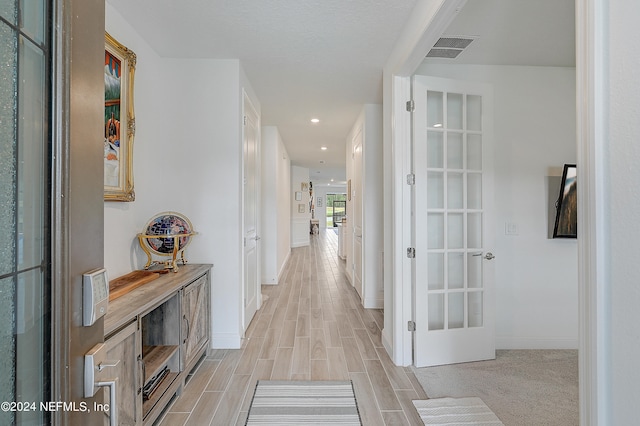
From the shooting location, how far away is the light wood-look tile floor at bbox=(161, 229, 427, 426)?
6.11 feet

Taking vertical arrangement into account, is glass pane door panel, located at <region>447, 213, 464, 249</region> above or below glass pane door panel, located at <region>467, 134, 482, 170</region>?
below

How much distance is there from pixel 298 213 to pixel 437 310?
746cm

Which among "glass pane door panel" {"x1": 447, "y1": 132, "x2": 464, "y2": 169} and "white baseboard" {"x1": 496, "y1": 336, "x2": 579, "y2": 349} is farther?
"white baseboard" {"x1": 496, "y1": 336, "x2": 579, "y2": 349}

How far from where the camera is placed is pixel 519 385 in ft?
7.09

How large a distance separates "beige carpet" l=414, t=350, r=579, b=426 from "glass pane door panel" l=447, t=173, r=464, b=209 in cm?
130

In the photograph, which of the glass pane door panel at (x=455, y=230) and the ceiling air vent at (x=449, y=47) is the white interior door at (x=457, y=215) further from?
the ceiling air vent at (x=449, y=47)

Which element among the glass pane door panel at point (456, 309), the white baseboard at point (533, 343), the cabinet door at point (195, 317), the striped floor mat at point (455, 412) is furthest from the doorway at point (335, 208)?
the striped floor mat at point (455, 412)

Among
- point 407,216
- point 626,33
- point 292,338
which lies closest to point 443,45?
point 407,216

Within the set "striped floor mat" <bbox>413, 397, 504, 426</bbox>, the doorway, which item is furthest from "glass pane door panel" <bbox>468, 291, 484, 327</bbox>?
the doorway

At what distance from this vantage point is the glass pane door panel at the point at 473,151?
253 centimetres

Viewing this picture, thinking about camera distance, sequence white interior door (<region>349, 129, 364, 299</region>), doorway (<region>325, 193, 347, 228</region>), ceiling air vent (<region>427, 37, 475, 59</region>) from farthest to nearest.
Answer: doorway (<region>325, 193, 347, 228</region>), white interior door (<region>349, 129, 364, 299</region>), ceiling air vent (<region>427, 37, 475, 59</region>)

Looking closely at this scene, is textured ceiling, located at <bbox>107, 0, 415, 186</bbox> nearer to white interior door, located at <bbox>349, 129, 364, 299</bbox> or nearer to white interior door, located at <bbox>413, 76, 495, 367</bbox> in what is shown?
white interior door, located at <bbox>413, 76, 495, 367</bbox>

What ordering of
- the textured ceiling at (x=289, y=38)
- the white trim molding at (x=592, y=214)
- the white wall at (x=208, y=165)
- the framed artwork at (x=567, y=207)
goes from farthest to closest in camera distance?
1. the white wall at (x=208, y=165)
2. the framed artwork at (x=567, y=207)
3. the textured ceiling at (x=289, y=38)
4. the white trim molding at (x=592, y=214)

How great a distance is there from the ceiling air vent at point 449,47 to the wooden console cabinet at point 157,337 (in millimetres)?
2594
